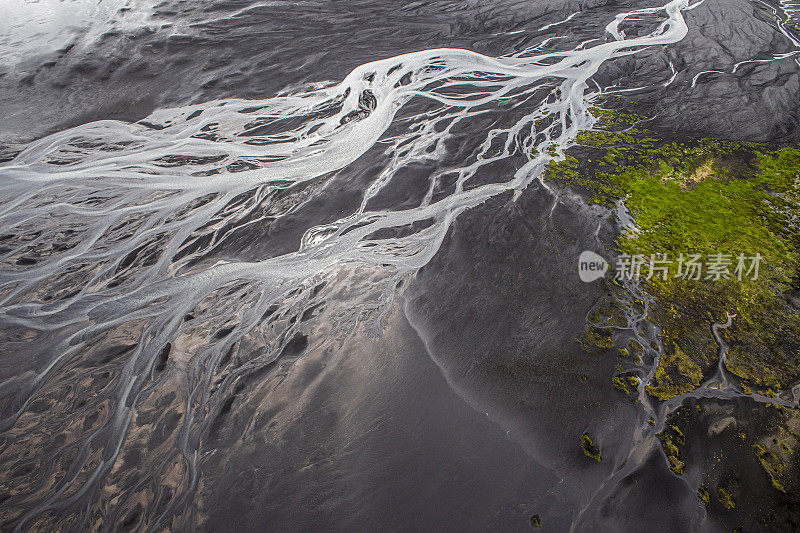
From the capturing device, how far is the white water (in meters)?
2.78

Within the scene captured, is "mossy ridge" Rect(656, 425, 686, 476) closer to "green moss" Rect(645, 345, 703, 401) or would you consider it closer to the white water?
"green moss" Rect(645, 345, 703, 401)

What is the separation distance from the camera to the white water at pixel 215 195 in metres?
2.78

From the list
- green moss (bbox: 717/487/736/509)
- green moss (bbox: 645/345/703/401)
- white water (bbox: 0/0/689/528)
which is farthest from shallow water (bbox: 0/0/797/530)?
green moss (bbox: 645/345/703/401)

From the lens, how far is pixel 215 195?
3752 mm

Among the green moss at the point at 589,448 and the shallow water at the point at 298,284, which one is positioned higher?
the shallow water at the point at 298,284

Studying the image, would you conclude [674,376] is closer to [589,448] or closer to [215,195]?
[589,448]

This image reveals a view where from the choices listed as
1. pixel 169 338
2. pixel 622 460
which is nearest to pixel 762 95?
pixel 622 460

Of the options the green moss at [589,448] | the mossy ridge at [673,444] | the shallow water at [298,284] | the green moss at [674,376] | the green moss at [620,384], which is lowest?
the mossy ridge at [673,444]

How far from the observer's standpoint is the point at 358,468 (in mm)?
2207
